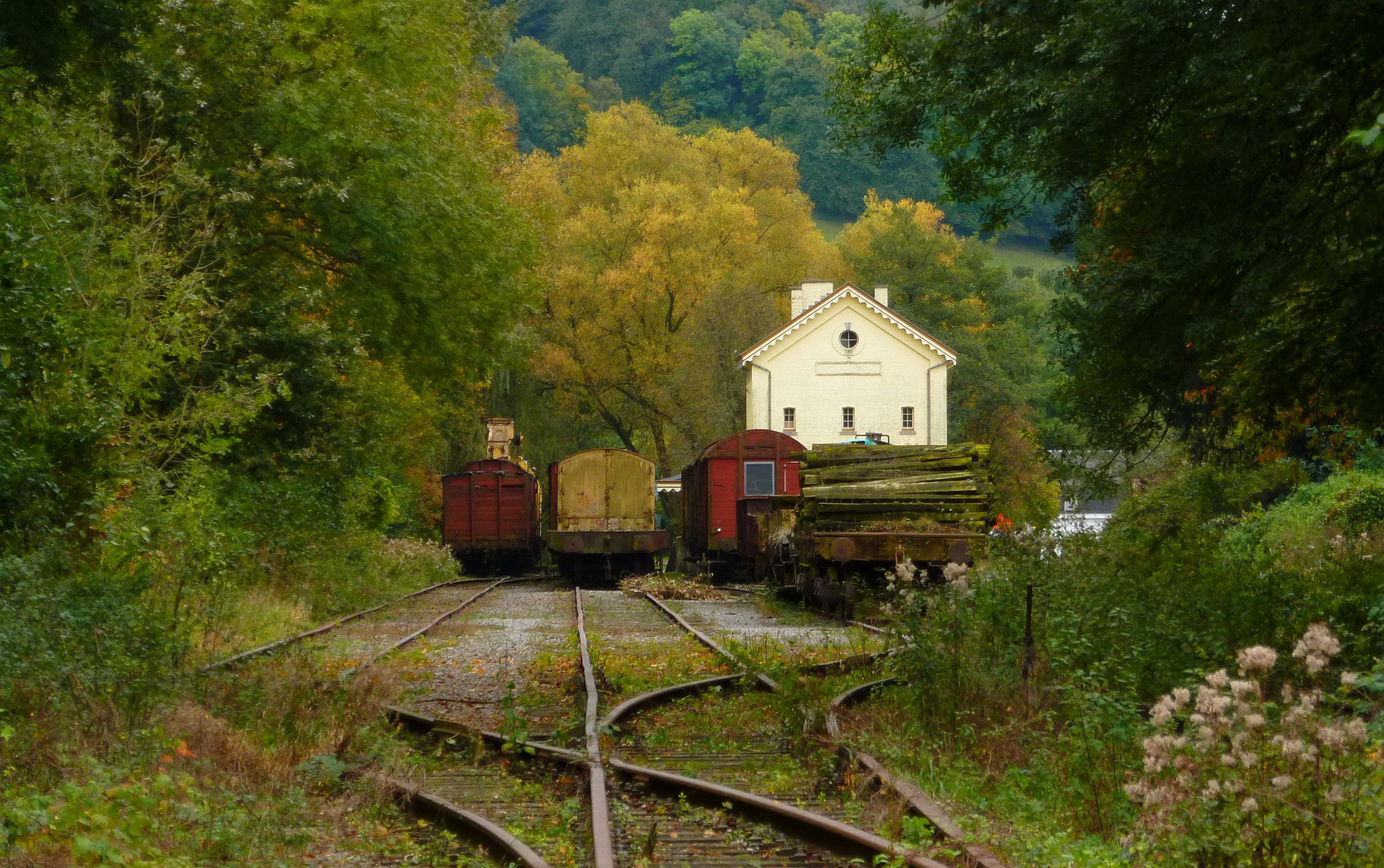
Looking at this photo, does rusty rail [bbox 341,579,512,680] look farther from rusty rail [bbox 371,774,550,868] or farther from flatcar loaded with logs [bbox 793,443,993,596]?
flatcar loaded with logs [bbox 793,443,993,596]

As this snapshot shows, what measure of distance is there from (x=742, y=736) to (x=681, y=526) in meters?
29.5

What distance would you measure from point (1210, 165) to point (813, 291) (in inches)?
1798

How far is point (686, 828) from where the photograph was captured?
7.01 m

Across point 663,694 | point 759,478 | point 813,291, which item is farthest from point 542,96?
point 663,694

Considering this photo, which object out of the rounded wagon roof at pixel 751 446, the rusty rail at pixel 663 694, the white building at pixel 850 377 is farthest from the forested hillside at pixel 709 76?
the rusty rail at pixel 663 694

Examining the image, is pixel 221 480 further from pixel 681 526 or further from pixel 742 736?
pixel 681 526

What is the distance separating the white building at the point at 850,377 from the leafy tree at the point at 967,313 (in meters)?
6.24

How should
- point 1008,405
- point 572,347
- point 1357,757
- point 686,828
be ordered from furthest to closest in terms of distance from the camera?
point 1008,405
point 572,347
point 686,828
point 1357,757

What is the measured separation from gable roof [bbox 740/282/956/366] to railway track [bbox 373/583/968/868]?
37.8 m

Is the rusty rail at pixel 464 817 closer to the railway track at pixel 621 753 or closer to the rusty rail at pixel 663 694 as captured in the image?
Result: the railway track at pixel 621 753

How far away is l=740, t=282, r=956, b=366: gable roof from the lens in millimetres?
52656

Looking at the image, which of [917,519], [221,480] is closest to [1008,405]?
[917,519]

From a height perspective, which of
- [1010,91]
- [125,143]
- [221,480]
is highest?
[125,143]

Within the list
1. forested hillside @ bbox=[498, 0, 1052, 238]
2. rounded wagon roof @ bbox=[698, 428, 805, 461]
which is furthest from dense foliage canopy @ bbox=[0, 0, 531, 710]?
forested hillside @ bbox=[498, 0, 1052, 238]
